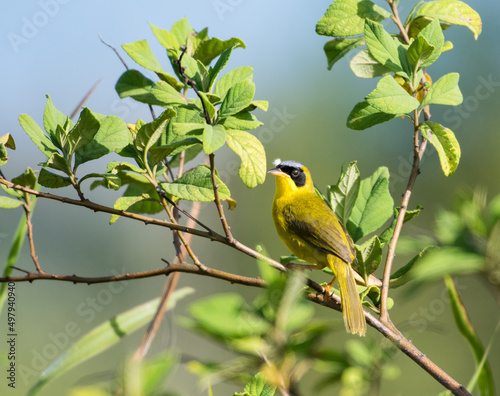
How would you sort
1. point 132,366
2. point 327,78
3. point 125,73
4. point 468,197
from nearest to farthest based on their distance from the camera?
point 132,366, point 468,197, point 125,73, point 327,78

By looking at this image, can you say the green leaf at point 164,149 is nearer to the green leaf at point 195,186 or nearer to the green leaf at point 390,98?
the green leaf at point 195,186

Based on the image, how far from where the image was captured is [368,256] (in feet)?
3.92

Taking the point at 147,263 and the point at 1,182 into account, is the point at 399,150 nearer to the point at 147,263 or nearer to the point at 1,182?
the point at 147,263

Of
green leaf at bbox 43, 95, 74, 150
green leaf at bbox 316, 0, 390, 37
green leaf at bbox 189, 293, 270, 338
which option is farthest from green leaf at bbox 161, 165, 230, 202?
green leaf at bbox 189, 293, 270, 338

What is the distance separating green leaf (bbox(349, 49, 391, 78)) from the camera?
1.43 metres

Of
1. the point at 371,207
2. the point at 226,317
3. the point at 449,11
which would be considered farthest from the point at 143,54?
the point at 226,317

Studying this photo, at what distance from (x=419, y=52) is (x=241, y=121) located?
0.42 metres

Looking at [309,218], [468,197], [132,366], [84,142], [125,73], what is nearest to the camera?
[132,366]

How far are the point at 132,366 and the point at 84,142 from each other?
93cm

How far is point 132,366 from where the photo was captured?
0.33m

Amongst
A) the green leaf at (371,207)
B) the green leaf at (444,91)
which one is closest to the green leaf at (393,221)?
the green leaf at (371,207)

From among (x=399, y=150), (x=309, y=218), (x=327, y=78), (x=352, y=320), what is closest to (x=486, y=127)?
(x=399, y=150)

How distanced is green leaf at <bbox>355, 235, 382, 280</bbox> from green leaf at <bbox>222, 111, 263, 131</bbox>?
34 cm

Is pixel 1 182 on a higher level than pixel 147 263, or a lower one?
higher
